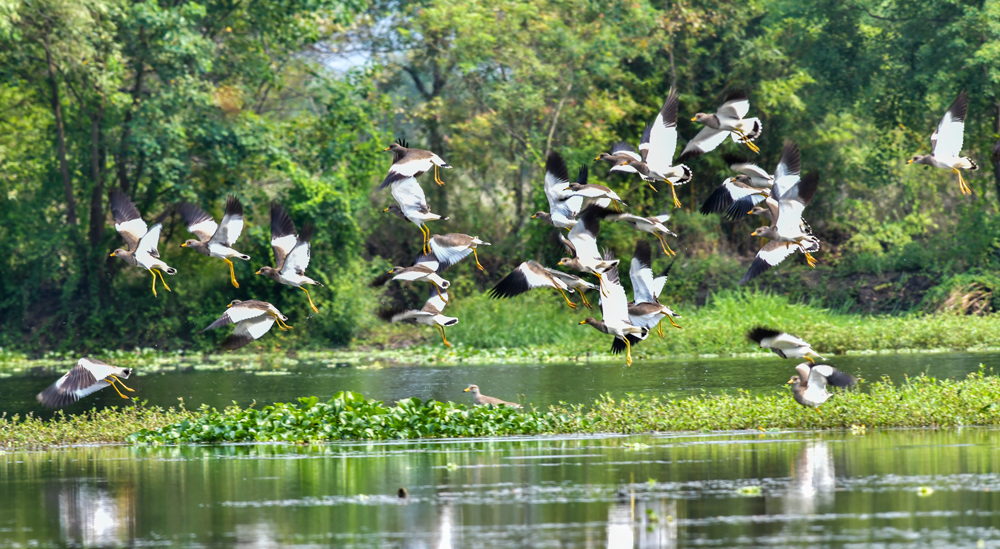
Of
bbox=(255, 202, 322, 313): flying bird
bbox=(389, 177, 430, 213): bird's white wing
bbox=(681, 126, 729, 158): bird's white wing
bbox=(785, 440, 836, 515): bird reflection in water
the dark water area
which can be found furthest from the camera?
the dark water area

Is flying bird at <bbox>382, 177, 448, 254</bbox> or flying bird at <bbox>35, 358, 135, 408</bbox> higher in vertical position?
flying bird at <bbox>382, 177, 448, 254</bbox>

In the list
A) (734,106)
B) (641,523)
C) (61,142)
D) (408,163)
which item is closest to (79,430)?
(408,163)

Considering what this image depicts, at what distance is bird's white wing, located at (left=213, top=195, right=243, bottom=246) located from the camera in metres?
15.6

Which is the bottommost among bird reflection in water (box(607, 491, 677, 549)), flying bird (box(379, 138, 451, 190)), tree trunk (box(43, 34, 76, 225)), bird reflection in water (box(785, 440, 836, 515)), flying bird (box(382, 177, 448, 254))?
bird reflection in water (box(607, 491, 677, 549))

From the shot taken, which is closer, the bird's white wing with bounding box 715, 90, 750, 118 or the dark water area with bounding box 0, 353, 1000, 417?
the bird's white wing with bounding box 715, 90, 750, 118

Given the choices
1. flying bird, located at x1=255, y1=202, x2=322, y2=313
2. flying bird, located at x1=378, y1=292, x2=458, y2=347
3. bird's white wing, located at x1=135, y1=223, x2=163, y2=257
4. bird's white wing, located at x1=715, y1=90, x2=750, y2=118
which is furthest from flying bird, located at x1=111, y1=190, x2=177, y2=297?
bird's white wing, located at x1=715, y1=90, x2=750, y2=118

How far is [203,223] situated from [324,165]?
18046 millimetres

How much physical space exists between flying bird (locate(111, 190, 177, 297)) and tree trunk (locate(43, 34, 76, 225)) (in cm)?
1650

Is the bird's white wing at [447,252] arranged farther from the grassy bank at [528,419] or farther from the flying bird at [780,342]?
the flying bird at [780,342]

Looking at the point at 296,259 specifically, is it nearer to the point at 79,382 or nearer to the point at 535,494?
the point at 79,382

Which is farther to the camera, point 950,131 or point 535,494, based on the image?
point 950,131

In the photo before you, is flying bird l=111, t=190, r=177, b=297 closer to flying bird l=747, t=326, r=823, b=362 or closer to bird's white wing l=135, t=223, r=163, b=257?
bird's white wing l=135, t=223, r=163, b=257

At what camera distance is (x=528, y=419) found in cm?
1559

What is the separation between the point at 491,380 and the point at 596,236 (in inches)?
370
